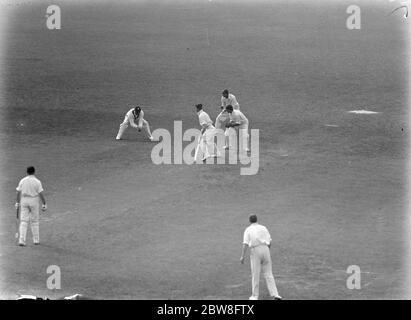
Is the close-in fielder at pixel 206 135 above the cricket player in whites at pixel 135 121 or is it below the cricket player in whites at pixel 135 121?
below

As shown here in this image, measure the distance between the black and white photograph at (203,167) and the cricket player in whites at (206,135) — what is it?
0.05 m

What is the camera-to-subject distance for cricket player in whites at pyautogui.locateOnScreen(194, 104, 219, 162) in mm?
31375

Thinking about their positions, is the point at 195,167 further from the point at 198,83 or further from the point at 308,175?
the point at 198,83

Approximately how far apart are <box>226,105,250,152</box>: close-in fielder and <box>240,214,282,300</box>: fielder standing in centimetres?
1242

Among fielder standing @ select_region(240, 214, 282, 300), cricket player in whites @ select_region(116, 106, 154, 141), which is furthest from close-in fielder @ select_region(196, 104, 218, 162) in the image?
fielder standing @ select_region(240, 214, 282, 300)

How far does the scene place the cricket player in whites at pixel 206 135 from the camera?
3138 centimetres

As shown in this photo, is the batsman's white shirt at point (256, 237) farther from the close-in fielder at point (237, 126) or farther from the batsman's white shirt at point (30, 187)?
the close-in fielder at point (237, 126)

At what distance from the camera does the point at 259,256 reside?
20.0 meters

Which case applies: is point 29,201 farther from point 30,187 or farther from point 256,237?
point 256,237

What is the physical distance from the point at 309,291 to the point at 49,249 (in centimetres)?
674

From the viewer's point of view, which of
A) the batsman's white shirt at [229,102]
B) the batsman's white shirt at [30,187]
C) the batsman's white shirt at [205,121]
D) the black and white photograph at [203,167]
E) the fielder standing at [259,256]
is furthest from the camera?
the batsman's white shirt at [229,102]

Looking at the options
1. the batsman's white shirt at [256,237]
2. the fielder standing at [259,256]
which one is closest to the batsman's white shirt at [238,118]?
the fielder standing at [259,256]

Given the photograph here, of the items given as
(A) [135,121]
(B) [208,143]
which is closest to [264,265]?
(B) [208,143]

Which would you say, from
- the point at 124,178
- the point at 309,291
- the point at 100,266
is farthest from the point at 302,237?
the point at 124,178
